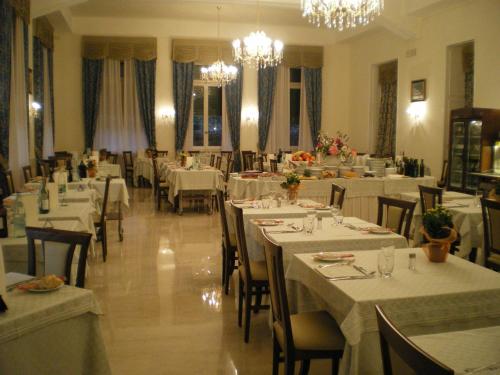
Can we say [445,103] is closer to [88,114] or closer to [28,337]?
[88,114]

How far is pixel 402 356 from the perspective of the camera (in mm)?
1566

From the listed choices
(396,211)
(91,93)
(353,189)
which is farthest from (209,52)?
(396,211)

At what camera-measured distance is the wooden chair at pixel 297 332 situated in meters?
2.72

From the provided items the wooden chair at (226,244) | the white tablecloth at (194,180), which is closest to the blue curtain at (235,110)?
the white tablecloth at (194,180)

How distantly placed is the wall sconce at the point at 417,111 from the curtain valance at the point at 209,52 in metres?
4.33

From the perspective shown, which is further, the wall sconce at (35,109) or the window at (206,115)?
the window at (206,115)

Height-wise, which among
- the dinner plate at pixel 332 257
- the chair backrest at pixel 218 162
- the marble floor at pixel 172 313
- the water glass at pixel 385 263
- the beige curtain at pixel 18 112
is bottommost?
the marble floor at pixel 172 313

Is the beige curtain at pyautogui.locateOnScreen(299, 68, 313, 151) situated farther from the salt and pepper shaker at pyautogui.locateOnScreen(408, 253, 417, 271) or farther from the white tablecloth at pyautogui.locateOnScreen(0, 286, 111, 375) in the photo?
the white tablecloth at pyautogui.locateOnScreen(0, 286, 111, 375)

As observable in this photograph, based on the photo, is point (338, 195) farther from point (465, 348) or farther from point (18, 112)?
point (18, 112)

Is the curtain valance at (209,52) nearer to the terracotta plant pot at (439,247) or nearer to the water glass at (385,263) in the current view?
the terracotta plant pot at (439,247)

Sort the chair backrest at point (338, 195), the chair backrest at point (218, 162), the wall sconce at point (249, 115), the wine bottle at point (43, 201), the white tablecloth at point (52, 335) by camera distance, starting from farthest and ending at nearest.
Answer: the wall sconce at point (249, 115) → the chair backrest at point (218, 162) → the chair backrest at point (338, 195) → the wine bottle at point (43, 201) → the white tablecloth at point (52, 335)

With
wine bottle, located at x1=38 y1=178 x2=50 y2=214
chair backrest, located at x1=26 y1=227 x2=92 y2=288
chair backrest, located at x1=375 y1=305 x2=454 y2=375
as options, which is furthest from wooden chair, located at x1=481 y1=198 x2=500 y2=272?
wine bottle, located at x1=38 y1=178 x2=50 y2=214

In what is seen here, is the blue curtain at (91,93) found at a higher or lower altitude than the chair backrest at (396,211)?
higher

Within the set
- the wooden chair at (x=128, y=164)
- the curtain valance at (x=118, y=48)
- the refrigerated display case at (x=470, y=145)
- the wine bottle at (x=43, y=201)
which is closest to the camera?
the wine bottle at (x=43, y=201)
